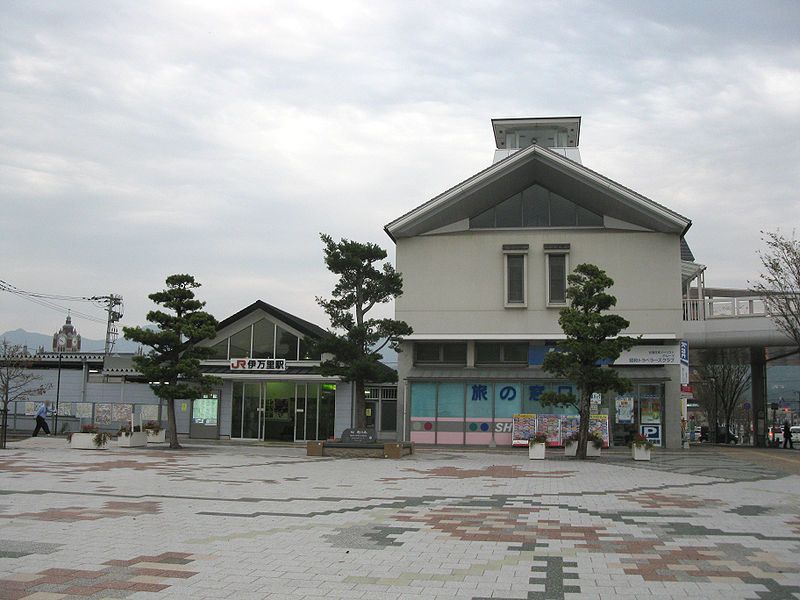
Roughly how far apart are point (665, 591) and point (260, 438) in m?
27.3

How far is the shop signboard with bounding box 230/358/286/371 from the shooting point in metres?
32.2

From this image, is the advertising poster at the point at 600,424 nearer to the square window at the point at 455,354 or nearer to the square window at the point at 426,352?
the square window at the point at 455,354

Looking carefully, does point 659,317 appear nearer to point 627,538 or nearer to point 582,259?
point 582,259

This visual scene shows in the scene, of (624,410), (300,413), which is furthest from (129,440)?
(624,410)

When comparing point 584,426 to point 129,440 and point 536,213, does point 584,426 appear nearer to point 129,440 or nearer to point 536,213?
point 536,213

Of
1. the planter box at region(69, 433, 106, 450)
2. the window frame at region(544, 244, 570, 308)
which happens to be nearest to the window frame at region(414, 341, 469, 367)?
the window frame at region(544, 244, 570, 308)

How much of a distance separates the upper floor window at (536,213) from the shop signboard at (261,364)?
10.0 metres

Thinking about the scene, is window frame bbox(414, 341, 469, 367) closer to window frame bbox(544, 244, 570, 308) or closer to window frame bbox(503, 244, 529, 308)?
window frame bbox(503, 244, 529, 308)

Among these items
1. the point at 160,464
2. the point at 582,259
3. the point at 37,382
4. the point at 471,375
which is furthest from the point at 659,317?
the point at 37,382

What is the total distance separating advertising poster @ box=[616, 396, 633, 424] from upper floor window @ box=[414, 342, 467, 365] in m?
6.38

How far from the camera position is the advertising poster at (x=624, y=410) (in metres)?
29.9

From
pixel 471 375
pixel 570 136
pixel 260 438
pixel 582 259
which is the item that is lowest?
pixel 260 438

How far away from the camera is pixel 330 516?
11250mm

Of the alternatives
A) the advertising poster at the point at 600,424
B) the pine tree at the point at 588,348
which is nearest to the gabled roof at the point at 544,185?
the pine tree at the point at 588,348
